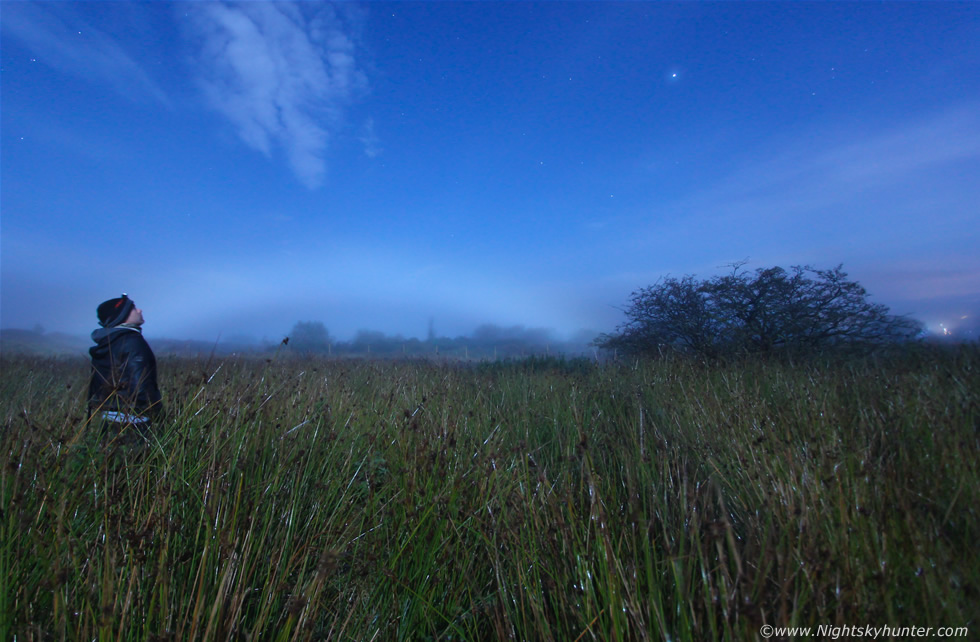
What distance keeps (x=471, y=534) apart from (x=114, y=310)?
4421 mm

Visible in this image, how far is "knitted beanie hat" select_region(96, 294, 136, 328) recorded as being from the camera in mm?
4648

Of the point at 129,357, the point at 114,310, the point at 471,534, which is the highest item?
the point at 114,310

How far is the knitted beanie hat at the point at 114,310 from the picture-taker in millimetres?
4648

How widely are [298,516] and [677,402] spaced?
427 cm

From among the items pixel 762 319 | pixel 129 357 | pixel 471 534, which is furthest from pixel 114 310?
pixel 762 319

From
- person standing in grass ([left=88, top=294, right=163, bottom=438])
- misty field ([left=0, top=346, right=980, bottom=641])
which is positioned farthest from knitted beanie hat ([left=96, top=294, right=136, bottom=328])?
misty field ([left=0, top=346, right=980, bottom=641])

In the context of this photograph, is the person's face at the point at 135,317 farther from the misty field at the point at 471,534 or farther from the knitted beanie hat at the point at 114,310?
the misty field at the point at 471,534

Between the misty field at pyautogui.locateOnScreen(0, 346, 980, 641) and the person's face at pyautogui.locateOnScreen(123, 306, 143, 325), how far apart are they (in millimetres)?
1439

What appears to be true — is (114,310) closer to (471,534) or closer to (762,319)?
(471,534)

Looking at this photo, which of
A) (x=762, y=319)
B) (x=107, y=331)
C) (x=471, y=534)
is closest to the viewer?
(x=471, y=534)

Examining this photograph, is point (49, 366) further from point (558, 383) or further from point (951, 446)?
point (951, 446)

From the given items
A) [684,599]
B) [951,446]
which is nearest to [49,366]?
[684,599]

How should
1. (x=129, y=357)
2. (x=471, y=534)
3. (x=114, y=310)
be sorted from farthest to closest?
(x=114, y=310) → (x=129, y=357) → (x=471, y=534)

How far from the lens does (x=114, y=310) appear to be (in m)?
4.67
